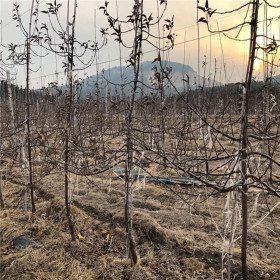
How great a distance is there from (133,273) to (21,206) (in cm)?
300

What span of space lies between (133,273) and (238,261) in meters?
1.18

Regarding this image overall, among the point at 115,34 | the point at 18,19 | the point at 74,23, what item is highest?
the point at 18,19

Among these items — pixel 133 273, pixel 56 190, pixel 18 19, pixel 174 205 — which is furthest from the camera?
pixel 56 190

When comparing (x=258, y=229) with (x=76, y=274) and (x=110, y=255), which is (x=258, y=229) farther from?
(x=76, y=274)

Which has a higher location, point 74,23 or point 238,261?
point 74,23

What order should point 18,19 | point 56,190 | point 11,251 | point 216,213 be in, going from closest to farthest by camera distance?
point 11,251 < point 18,19 < point 216,213 < point 56,190

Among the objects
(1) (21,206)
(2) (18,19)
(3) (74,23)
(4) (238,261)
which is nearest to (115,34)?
(3) (74,23)

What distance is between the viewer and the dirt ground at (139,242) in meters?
2.99

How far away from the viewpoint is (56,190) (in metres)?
5.77

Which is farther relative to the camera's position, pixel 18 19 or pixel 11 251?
pixel 18 19

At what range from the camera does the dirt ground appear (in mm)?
2994

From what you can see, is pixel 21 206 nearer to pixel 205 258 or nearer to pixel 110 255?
pixel 110 255

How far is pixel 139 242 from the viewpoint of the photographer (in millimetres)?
3586

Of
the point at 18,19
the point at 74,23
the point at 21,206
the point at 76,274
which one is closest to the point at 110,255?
the point at 76,274
